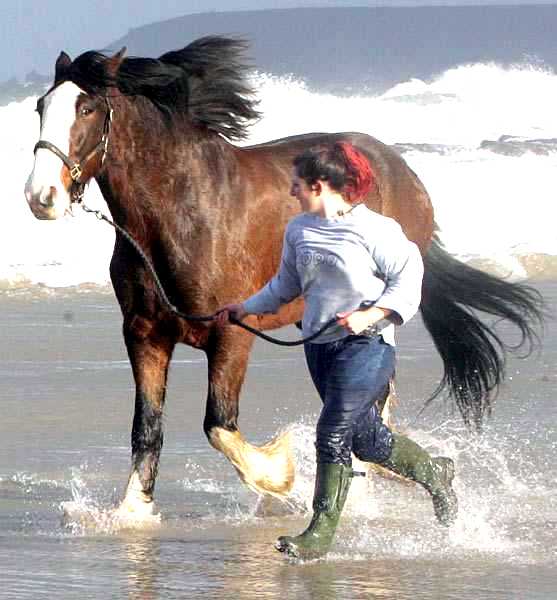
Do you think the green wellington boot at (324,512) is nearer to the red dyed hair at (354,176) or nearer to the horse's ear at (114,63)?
the red dyed hair at (354,176)

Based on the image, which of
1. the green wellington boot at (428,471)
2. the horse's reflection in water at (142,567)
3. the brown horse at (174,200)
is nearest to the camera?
the horse's reflection in water at (142,567)

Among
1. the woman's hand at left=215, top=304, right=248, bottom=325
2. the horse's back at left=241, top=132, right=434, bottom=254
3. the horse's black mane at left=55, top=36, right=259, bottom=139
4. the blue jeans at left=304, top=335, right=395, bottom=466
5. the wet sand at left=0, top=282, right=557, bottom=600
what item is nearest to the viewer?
the wet sand at left=0, top=282, right=557, bottom=600

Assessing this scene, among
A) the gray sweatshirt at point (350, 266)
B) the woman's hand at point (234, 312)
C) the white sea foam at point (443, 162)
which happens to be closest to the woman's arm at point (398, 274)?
the gray sweatshirt at point (350, 266)

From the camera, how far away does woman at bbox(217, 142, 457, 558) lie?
5.64 metres

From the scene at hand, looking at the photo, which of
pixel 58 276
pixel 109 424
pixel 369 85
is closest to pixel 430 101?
pixel 369 85

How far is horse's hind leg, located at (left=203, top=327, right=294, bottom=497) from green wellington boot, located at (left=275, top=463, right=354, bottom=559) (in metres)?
0.84

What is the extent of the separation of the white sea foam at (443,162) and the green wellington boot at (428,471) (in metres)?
2.67

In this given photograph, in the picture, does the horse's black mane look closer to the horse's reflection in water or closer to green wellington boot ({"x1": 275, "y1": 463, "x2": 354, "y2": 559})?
the horse's reflection in water

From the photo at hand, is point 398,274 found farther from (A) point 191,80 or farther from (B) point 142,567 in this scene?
(A) point 191,80

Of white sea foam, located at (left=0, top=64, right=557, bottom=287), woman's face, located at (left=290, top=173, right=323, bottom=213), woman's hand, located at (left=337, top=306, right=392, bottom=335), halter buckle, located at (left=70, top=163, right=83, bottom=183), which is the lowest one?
white sea foam, located at (left=0, top=64, right=557, bottom=287)

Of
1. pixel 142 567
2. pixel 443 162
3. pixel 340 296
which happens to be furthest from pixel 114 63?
pixel 443 162

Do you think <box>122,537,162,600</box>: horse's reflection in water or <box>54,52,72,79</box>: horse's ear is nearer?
<box>122,537,162,600</box>: horse's reflection in water

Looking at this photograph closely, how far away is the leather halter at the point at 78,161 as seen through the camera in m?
6.49

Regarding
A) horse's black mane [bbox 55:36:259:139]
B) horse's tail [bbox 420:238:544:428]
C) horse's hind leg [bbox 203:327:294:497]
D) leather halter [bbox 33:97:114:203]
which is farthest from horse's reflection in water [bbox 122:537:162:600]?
horse's tail [bbox 420:238:544:428]
